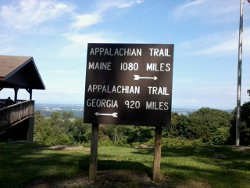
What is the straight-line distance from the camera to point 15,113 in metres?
24.0

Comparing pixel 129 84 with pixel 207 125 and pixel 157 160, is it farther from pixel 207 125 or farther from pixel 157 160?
pixel 207 125

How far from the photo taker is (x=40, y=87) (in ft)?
105

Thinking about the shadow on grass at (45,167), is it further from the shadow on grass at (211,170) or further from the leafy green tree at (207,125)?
the leafy green tree at (207,125)

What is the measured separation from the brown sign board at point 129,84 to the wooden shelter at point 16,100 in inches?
531

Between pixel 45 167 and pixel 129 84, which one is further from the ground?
pixel 129 84

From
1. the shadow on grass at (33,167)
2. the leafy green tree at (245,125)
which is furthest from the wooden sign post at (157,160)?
the leafy green tree at (245,125)

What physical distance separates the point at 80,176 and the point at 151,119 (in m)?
1.97

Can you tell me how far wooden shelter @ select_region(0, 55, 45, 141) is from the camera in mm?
22562

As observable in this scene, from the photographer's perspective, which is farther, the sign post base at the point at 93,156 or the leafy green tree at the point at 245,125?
the leafy green tree at the point at 245,125

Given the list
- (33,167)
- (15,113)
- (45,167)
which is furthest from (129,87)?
(15,113)

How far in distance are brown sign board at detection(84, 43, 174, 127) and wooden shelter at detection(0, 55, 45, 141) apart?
1348 cm

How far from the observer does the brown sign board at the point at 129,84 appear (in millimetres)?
Answer: 8375

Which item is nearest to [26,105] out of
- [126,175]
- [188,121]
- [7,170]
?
[7,170]

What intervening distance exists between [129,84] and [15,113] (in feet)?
55.3
